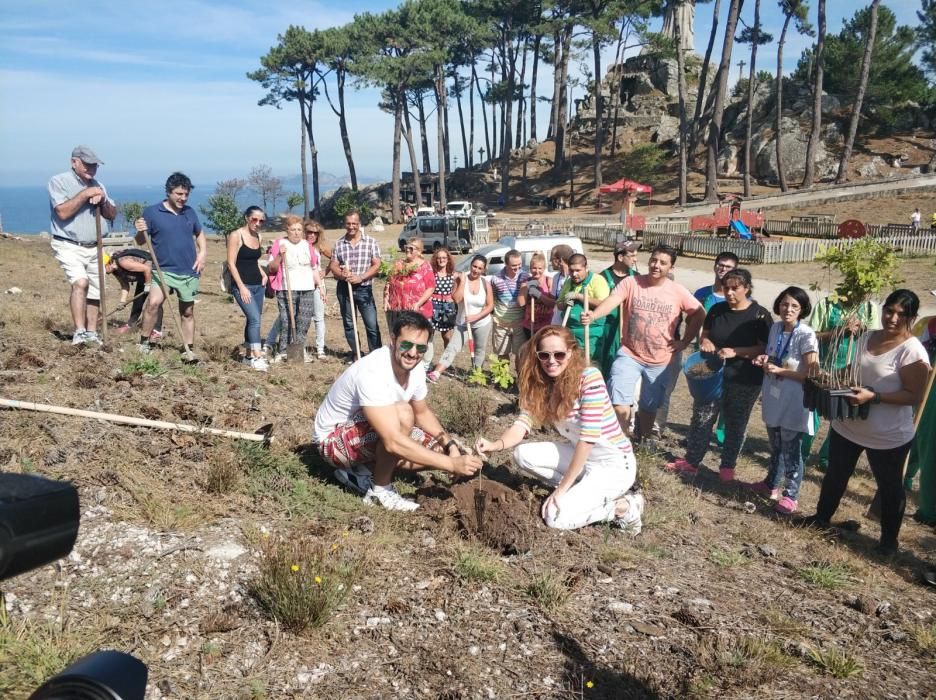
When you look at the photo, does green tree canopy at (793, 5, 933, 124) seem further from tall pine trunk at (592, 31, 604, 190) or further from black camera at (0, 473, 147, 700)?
black camera at (0, 473, 147, 700)

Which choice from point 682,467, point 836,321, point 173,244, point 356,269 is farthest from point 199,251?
point 836,321

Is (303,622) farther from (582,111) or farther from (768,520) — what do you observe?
(582,111)

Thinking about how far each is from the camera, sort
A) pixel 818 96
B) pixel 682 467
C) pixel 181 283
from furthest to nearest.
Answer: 1. pixel 818 96
2. pixel 181 283
3. pixel 682 467

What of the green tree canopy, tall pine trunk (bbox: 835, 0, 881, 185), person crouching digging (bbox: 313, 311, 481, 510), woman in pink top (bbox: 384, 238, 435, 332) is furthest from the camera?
the green tree canopy

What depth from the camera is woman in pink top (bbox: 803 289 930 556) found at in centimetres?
421

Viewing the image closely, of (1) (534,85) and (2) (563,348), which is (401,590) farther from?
(1) (534,85)

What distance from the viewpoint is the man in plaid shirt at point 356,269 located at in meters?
7.26

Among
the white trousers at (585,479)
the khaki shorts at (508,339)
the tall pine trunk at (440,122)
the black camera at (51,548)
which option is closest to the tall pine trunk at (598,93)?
the tall pine trunk at (440,122)

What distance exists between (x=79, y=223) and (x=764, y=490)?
20.1 feet

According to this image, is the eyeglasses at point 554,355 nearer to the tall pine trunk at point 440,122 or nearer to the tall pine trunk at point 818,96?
the tall pine trunk at point 818,96

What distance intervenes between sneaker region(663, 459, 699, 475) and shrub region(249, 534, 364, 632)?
325 cm

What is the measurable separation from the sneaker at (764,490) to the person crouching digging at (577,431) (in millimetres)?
1648

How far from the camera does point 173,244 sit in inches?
250

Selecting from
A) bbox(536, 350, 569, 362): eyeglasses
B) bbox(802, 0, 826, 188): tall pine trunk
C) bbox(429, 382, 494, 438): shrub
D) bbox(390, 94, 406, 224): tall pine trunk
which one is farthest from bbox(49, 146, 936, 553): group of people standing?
bbox(390, 94, 406, 224): tall pine trunk
